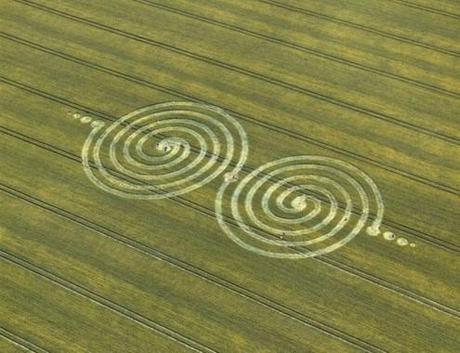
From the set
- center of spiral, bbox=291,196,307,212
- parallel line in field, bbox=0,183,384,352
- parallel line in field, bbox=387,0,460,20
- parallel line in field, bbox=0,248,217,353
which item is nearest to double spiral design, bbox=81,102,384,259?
center of spiral, bbox=291,196,307,212

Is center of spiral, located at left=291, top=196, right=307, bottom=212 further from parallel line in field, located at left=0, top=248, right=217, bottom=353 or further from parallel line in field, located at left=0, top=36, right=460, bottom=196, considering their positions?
parallel line in field, located at left=0, top=248, right=217, bottom=353

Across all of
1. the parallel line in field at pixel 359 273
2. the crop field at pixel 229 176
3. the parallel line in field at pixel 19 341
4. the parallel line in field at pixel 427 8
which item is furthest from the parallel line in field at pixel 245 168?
the parallel line in field at pixel 427 8

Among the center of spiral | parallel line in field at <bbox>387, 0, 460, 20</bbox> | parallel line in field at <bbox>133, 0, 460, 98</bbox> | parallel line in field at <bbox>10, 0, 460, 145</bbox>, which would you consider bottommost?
the center of spiral

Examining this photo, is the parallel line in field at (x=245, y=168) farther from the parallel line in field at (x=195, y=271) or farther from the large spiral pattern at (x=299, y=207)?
the parallel line in field at (x=195, y=271)

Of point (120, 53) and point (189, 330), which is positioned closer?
point (189, 330)

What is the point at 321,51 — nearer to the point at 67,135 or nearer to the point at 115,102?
the point at 115,102

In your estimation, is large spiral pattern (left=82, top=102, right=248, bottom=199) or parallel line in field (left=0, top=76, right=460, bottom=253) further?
large spiral pattern (left=82, top=102, right=248, bottom=199)

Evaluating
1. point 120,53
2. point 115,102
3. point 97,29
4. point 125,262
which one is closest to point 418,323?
point 125,262

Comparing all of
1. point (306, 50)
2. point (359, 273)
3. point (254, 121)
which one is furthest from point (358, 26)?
point (359, 273)

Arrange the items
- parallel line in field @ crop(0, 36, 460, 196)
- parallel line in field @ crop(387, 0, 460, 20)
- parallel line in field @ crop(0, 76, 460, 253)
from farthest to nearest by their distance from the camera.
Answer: parallel line in field @ crop(387, 0, 460, 20), parallel line in field @ crop(0, 36, 460, 196), parallel line in field @ crop(0, 76, 460, 253)
